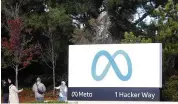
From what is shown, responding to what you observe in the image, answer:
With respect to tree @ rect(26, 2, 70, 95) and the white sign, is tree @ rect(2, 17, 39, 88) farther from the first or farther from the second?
the white sign

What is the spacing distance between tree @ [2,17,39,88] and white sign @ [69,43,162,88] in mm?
9462

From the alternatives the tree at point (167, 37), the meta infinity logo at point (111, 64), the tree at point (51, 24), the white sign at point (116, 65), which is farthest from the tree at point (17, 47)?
the meta infinity logo at point (111, 64)

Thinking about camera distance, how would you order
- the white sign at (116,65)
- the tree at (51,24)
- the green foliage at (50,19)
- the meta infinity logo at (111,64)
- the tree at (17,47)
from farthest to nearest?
the tree at (51,24) → the green foliage at (50,19) → the tree at (17,47) → the meta infinity logo at (111,64) → the white sign at (116,65)

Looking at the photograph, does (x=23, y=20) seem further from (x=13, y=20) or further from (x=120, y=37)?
(x=120, y=37)

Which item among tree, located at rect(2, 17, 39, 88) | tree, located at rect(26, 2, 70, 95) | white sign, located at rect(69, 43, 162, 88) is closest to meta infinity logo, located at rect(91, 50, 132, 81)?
white sign, located at rect(69, 43, 162, 88)

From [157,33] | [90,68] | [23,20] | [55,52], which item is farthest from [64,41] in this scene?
[90,68]

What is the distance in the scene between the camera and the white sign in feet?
56.7

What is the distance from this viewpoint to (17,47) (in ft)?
90.2

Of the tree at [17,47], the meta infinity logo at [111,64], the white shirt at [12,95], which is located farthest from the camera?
the tree at [17,47]

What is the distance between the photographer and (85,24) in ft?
98.6

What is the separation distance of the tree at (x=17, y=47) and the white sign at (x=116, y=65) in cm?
946

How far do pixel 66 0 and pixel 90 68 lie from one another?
482 inches

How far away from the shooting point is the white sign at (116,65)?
17281 millimetres

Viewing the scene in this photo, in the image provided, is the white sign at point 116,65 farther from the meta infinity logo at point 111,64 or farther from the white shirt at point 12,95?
the white shirt at point 12,95
